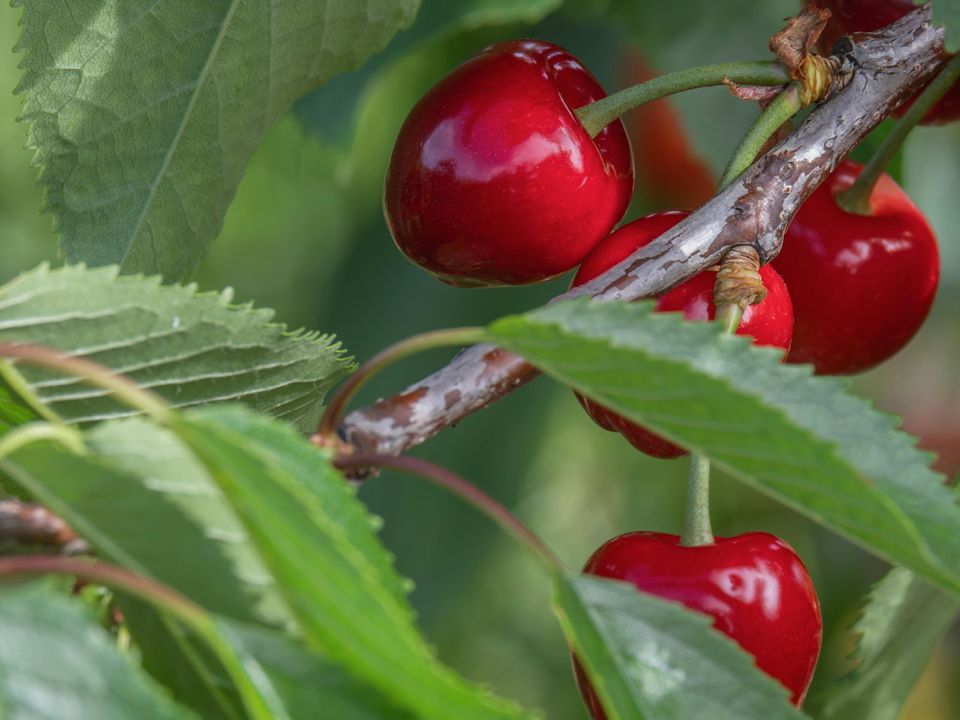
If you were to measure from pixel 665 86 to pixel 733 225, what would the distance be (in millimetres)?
97

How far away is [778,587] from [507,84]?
11.9 inches

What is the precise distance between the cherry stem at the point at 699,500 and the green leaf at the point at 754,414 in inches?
5.2

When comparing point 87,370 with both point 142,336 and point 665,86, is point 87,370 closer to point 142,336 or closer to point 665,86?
point 142,336

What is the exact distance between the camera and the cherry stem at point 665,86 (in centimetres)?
69

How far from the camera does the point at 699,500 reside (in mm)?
664

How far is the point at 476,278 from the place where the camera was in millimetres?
744

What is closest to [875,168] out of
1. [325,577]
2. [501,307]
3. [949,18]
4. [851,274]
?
[851,274]

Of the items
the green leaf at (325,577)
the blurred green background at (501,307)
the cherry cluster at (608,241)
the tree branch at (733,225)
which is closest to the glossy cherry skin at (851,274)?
the cherry cluster at (608,241)

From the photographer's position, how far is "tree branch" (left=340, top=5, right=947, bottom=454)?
57cm

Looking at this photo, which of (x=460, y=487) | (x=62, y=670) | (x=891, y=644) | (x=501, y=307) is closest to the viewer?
(x=62, y=670)

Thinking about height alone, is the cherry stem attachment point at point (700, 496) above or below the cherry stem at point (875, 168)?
below

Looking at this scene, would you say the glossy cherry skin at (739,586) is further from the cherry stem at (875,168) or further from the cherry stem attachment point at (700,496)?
the cherry stem at (875,168)

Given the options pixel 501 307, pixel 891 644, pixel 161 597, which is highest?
pixel 161 597

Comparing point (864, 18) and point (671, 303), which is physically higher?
point (864, 18)
